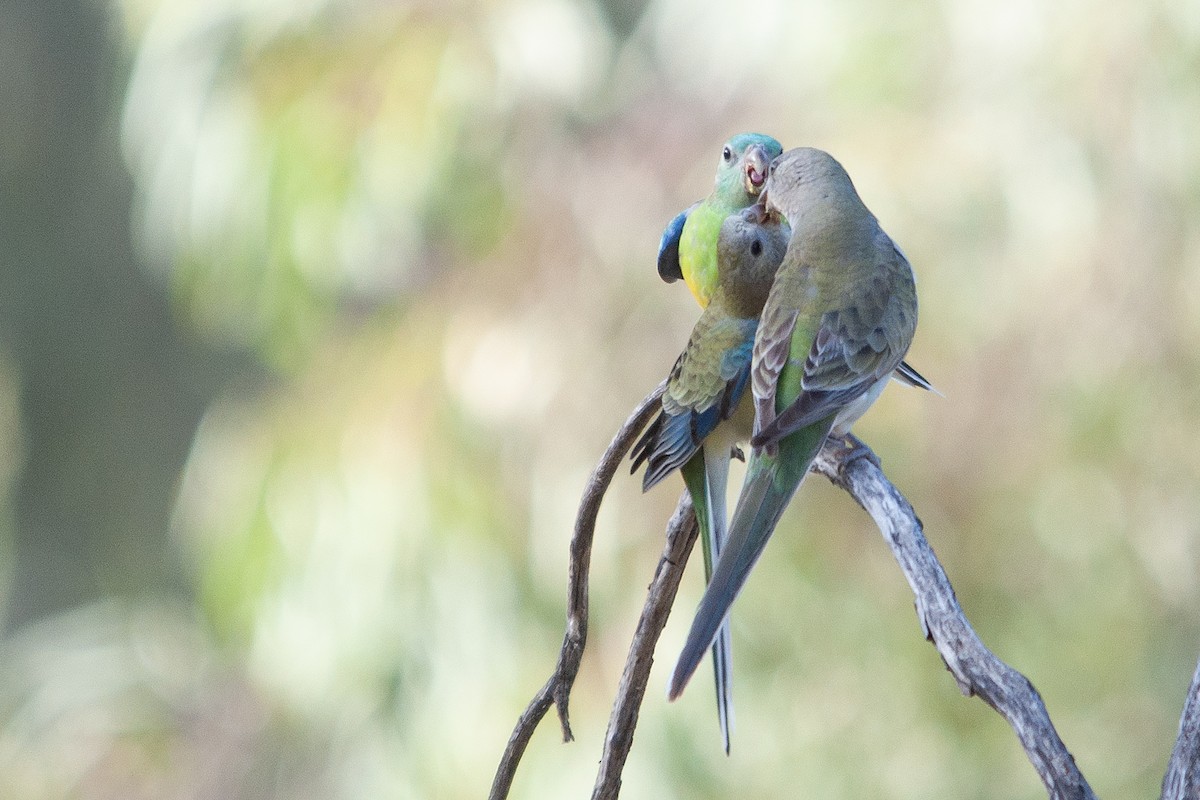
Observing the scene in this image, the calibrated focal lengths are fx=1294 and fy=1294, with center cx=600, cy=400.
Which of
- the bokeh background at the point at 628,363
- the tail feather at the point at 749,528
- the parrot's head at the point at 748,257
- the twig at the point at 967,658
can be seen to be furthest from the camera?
the bokeh background at the point at 628,363

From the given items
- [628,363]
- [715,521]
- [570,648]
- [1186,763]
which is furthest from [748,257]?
[628,363]

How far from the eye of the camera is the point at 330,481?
13.0 ft

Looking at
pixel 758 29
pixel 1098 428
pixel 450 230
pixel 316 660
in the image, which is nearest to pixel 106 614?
pixel 316 660

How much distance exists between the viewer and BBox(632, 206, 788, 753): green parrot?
1.40 meters

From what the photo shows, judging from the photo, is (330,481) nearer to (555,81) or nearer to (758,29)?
(555,81)

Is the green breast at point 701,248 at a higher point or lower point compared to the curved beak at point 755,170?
lower

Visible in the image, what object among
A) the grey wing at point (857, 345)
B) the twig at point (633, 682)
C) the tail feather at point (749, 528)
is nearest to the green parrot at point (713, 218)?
the grey wing at point (857, 345)

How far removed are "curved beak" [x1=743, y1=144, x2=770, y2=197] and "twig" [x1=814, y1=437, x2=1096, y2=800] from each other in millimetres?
434

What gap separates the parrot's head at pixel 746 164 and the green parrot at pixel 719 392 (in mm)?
33

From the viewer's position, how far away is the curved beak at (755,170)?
60.2 inches

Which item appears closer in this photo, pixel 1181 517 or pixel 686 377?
pixel 686 377

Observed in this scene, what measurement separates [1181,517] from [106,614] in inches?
166

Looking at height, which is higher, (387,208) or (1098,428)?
(387,208)

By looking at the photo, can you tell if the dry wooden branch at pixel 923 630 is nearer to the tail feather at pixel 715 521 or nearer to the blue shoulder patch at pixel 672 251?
the tail feather at pixel 715 521
